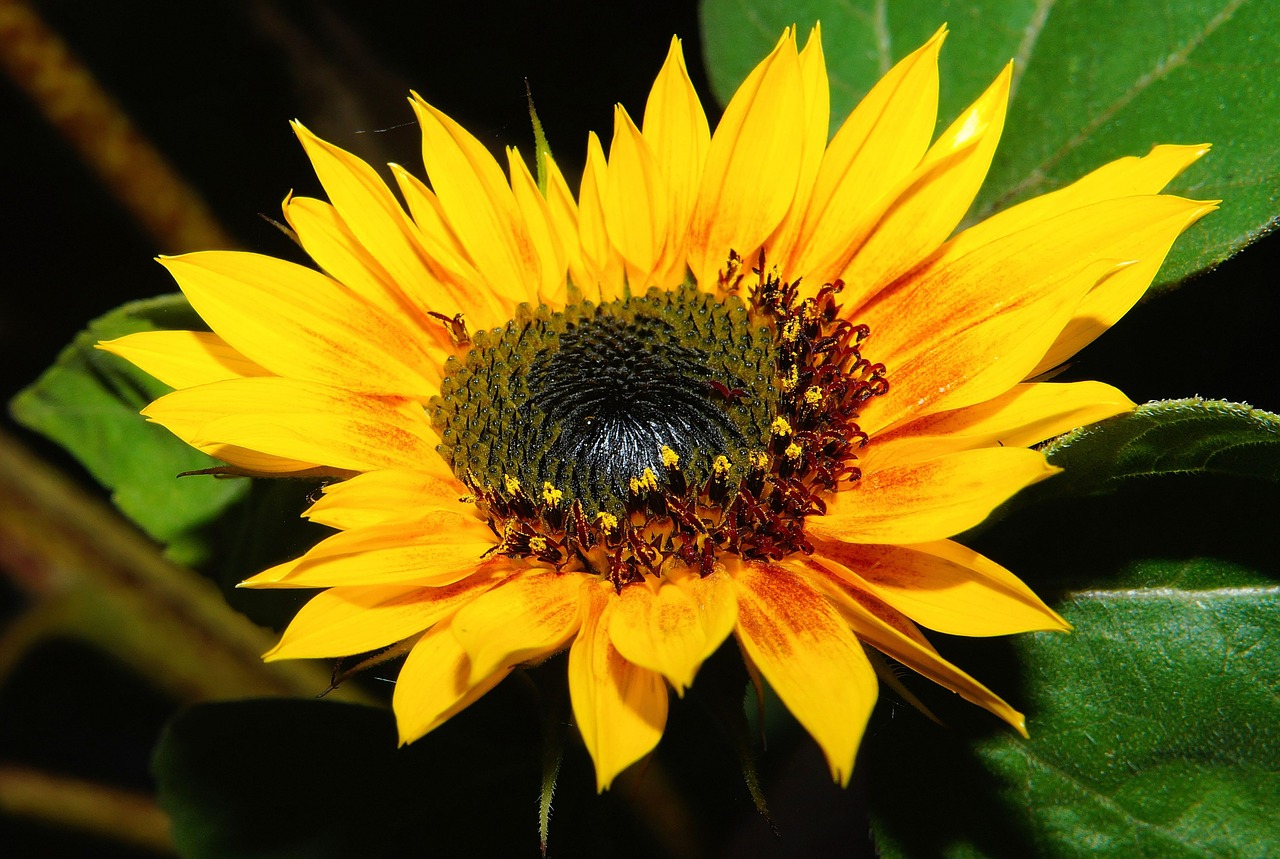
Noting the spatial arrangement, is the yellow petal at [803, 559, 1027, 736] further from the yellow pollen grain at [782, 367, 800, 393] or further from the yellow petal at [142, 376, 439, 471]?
the yellow petal at [142, 376, 439, 471]

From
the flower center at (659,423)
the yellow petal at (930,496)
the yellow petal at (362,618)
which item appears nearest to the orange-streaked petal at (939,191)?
the flower center at (659,423)

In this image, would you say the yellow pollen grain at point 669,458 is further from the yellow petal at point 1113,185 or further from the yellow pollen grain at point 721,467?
the yellow petal at point 1113,185

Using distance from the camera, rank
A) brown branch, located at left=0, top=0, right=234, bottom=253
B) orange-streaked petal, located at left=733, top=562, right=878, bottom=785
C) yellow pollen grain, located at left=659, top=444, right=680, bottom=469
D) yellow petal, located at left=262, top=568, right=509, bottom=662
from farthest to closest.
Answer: brown branch, located at left=0, top=0, right=234, bottom=253
yellow pollen grain, located at left=659, top=444, right=680, bottom=469
yellow petal, located at left=262, top=568, right=509, bottom=662
orange-streaked petal, located at left=733, top=562, right=878, bottom=785

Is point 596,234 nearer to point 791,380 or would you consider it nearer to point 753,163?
point 753,163

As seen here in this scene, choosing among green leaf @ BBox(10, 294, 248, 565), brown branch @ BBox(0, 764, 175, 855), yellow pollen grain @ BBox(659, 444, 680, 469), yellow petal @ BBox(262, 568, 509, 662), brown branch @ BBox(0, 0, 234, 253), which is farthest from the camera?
brown branch @ BBox(0, 764, 175, 855)

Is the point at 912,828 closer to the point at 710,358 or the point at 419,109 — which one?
the point at 710,358

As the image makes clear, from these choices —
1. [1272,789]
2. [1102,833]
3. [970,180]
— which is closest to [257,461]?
[970,180]

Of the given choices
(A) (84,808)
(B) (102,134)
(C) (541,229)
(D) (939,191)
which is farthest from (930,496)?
(A) (84,808)

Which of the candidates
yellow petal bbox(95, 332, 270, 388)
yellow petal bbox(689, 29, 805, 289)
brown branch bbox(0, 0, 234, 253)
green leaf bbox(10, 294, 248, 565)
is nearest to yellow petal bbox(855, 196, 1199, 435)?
yellow petal bbox(689, 29, 805, 289)
